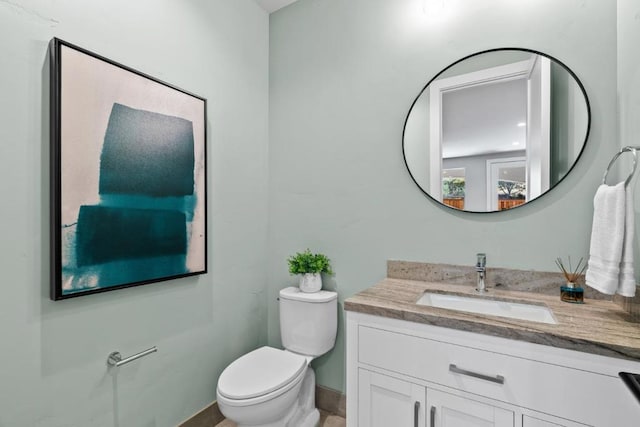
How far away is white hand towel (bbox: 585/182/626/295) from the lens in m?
1.07

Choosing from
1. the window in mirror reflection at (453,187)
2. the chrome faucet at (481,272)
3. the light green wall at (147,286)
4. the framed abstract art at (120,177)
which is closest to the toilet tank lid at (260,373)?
the light green wall at (147,286)

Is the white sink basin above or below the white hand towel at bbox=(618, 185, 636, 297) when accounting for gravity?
below

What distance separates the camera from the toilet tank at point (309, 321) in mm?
1823

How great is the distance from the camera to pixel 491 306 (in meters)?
1.40

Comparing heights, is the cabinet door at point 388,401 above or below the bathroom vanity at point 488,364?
below

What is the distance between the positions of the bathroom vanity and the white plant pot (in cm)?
53

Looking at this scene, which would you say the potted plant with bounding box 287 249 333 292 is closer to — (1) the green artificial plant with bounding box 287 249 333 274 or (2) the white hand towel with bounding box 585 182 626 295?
(1) the green artificial plant with bounding box 287 249 333 274

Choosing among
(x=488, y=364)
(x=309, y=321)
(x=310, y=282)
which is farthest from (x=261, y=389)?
(x=488, y=364)

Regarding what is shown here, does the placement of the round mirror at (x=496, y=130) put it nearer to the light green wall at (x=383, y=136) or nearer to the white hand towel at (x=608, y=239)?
the light green wall at (x=383, y=136)

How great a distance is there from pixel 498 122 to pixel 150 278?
1.83 m

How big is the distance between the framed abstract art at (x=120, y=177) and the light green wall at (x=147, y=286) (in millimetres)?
63

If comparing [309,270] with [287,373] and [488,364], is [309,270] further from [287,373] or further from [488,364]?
[488,364]

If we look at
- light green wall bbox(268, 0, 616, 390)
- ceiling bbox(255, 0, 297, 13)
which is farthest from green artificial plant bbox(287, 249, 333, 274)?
ceiling bbox(255, 0, 297, 13)

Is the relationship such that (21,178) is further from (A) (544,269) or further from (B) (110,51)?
(A) (544,269)
